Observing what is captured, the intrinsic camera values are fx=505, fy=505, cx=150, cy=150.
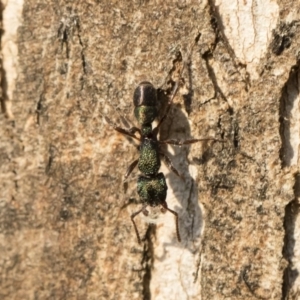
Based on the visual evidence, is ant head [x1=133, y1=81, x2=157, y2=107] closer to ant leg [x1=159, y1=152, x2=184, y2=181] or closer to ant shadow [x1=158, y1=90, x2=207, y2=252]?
ant shadow [x1=158, y1=90, x2=207, y2=252]

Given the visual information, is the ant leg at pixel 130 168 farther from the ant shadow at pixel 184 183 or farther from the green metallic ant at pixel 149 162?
the ant shadow at pixel 184 183

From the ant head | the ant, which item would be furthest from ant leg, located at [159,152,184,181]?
the ant head

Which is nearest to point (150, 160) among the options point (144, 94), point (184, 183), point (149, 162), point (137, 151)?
point (149, 162)

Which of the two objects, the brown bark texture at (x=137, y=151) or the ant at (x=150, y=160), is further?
the ant at (x=150, y=160)

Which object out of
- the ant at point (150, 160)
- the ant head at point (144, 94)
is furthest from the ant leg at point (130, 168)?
the ant head at point (144, 94)

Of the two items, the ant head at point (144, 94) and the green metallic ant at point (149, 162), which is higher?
the ant head at point (144, 94)

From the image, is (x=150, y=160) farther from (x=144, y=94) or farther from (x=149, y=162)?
(x=144, y=94)
